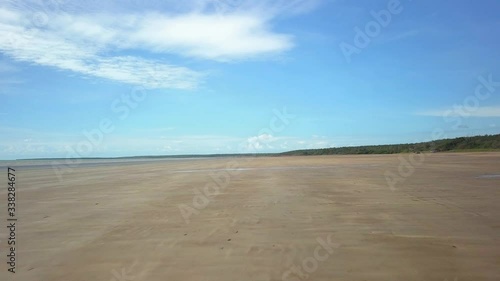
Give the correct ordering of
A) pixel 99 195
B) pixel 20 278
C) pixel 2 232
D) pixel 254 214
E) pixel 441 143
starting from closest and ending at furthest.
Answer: pixel 20 278 < pixel 2 232 < pixel 254 214 < pixel 99 195 < pixel 441 143

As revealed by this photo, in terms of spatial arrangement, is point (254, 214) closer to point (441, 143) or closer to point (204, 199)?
point (204, 199)

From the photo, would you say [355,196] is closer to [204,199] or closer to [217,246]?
[204,199]

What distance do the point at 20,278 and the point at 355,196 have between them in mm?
8710

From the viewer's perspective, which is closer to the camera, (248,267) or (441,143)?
(248,267)

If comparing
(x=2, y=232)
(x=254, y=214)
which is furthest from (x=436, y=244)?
(x=2, y=232)

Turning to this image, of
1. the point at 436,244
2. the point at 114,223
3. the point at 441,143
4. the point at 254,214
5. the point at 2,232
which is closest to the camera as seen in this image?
the point at 436,244

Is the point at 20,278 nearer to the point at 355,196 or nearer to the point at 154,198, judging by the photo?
the point at 154,198

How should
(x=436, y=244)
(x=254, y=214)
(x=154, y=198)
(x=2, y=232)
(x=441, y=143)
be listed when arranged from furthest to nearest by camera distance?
(x=441, y=143) < (x=154, y=198) < (x=254, y=214) < (x=2, y=232) < (x=436, y=244)

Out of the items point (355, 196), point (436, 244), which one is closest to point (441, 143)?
point (355, 196)

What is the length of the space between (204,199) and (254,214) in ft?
9.97

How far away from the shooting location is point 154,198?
40.8 feet

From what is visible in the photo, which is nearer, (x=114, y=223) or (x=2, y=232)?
(x=2, y=232)

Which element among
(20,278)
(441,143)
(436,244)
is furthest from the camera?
(441,143)

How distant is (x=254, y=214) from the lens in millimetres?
9070
